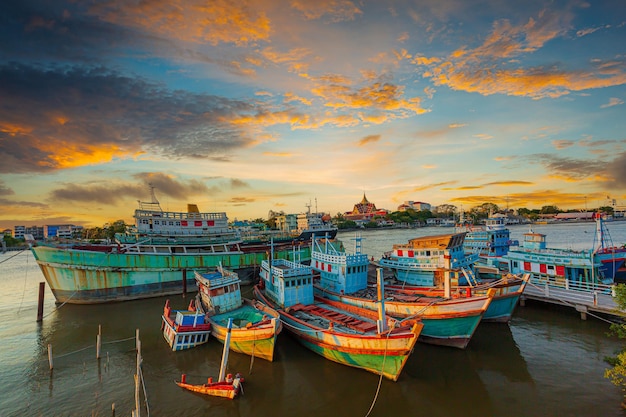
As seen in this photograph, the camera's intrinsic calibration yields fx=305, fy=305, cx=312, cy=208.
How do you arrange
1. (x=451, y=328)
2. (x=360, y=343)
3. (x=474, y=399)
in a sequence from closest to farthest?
(x=474, y=399) → (x=360, y=343) → (x=451, y=328)

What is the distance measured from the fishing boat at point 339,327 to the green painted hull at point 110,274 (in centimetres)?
1242

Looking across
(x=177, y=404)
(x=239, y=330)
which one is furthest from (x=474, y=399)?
(x=177, y=404)

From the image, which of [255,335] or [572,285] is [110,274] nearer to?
[255,335]

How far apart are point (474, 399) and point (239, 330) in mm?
11942

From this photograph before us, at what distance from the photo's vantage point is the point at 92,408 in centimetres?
1409

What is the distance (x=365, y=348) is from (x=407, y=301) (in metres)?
7.37

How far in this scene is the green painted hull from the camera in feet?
101

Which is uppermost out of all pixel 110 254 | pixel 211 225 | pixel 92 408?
pixel 211 225

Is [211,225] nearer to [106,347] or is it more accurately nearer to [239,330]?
[106,347]

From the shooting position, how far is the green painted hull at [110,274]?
30.9 m

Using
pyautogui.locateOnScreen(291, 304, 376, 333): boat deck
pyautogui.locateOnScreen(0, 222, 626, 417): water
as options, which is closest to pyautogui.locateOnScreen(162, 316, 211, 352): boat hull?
pyautogui.locateOnScreen(0, 222, 626, 417): water

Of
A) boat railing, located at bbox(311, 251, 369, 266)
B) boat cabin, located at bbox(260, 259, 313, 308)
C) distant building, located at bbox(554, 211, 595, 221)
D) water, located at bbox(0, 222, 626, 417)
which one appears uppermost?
distant building, located at bbox(554, 211, 595, 221)

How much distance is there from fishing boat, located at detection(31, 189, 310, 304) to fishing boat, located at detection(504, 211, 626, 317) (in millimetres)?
28675

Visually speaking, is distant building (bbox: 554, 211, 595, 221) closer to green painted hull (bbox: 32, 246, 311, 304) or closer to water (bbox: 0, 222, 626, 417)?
water (bbox: 0, 222, 626, 417)
